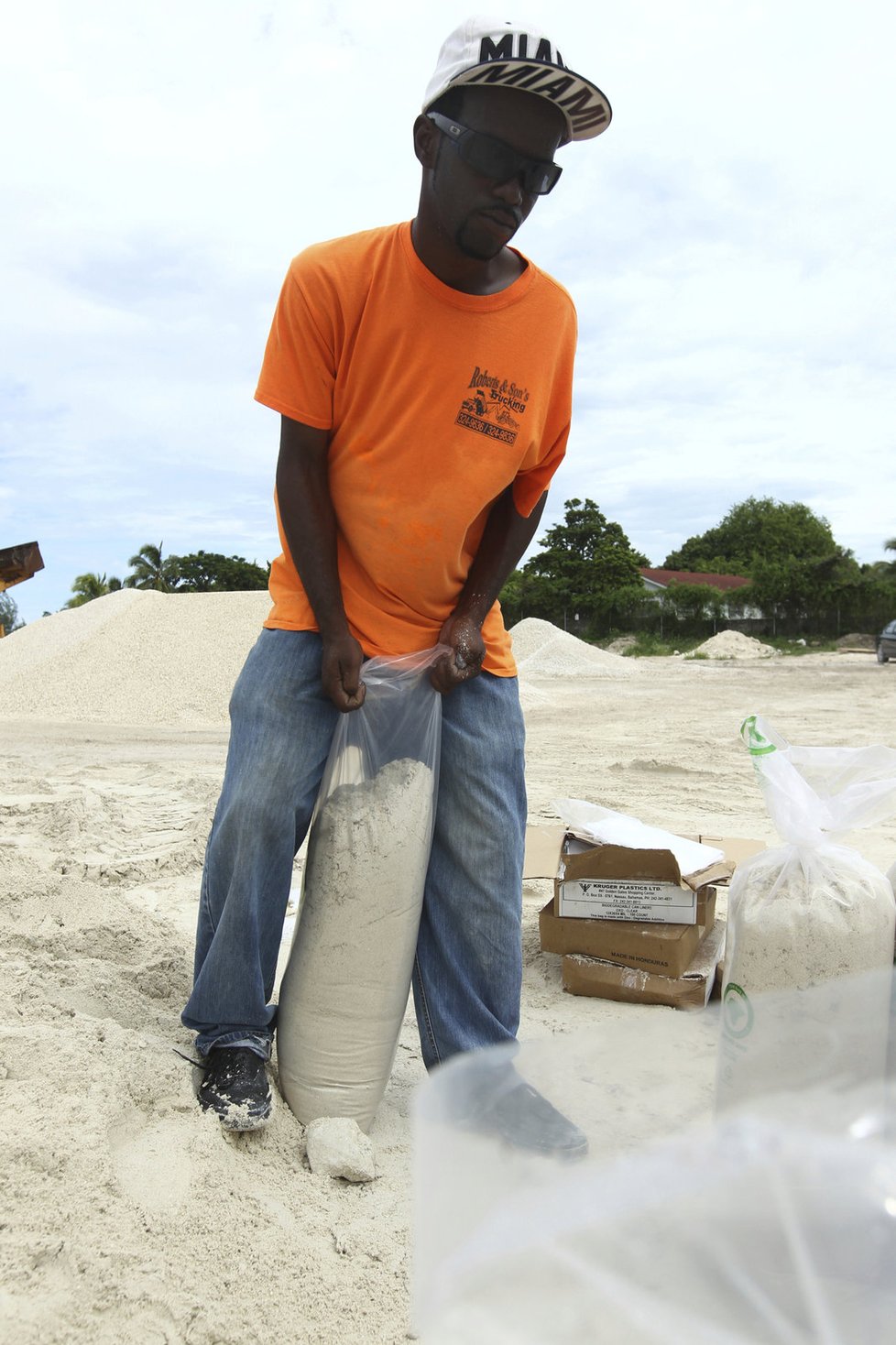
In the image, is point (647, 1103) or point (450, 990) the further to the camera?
point (450, 990)

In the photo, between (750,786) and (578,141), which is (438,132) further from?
(750,786)

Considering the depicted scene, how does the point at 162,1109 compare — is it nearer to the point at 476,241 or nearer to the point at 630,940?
the point at 630,940

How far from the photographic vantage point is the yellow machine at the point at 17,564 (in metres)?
10.2

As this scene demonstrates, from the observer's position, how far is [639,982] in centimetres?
265

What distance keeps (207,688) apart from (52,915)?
8.03 meters

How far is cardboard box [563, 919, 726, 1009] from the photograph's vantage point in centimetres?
263

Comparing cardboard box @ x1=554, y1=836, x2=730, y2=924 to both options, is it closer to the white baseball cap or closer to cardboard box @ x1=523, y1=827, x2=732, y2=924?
cardboard box @ x1=523, y1=827, x2=732, y2=924

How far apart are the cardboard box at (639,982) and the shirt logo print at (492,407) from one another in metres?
1.53

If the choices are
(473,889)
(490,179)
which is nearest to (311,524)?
(490,179)

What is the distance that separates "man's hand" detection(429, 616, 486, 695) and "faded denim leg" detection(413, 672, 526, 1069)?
0.07 meters

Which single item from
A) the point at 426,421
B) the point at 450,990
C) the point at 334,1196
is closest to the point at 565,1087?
the point at 334,1196

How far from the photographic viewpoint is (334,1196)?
1.66 m

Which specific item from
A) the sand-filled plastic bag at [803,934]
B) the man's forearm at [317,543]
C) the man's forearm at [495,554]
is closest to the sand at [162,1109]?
the sand-filled plastic bag at [803,934]

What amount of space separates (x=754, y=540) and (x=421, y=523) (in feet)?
185
